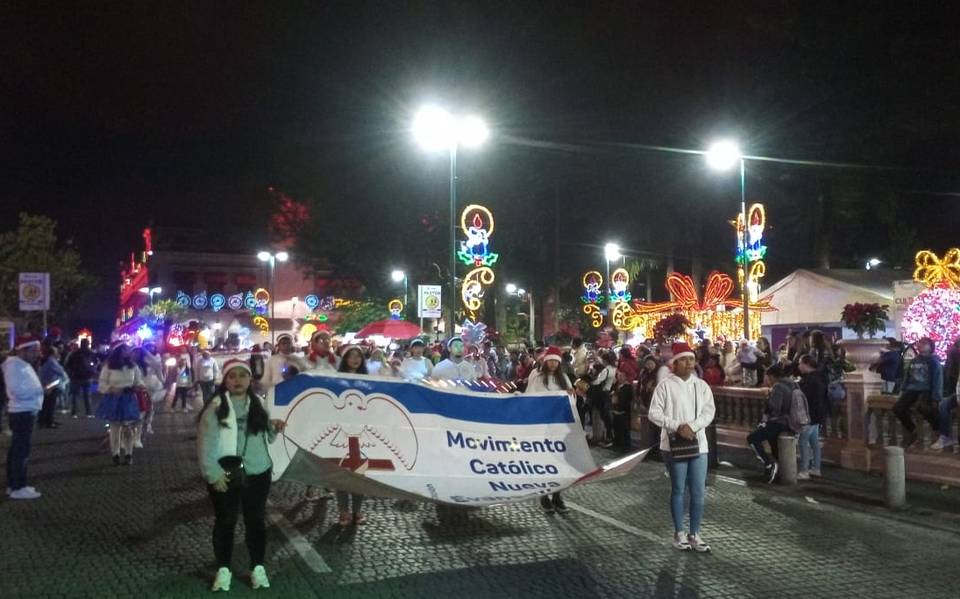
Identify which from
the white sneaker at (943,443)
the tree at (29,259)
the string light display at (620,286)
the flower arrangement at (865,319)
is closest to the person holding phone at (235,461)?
the white sneaker at (943,443)

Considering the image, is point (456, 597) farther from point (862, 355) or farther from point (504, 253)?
point (504, 253)

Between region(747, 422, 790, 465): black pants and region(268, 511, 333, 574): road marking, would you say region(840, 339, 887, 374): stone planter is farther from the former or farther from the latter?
region(268, 511, 333, 574): road marking

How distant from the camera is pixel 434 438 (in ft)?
26.2

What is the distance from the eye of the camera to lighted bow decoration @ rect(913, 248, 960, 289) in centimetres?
2350

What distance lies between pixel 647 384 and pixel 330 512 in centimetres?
644

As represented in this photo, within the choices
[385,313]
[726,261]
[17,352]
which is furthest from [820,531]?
[726,261]

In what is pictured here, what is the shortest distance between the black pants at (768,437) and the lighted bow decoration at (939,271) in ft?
49.2

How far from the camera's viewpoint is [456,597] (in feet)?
19.6

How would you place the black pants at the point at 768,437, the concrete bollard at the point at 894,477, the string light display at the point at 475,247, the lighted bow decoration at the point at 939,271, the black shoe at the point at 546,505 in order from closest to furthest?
the black shoe at the point at 546,505 < the concrete bollard at the point at 894,477 < the black pants at the point at 768,437 < the lighted bow decoration at the point at 939,271 < the string light display at the point at 475,247

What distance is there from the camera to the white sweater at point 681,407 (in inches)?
285

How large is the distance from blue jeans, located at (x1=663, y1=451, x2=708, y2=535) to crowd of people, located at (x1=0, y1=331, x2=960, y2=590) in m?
0.01

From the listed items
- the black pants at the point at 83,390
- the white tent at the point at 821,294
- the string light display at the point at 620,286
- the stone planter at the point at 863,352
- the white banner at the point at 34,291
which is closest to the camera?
the stone planter at the point at 863,352

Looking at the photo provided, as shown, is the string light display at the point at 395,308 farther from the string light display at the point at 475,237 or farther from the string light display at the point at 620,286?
the string light display at the point at 475,237

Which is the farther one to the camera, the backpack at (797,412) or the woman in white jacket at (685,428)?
the backpack at (797,412)
